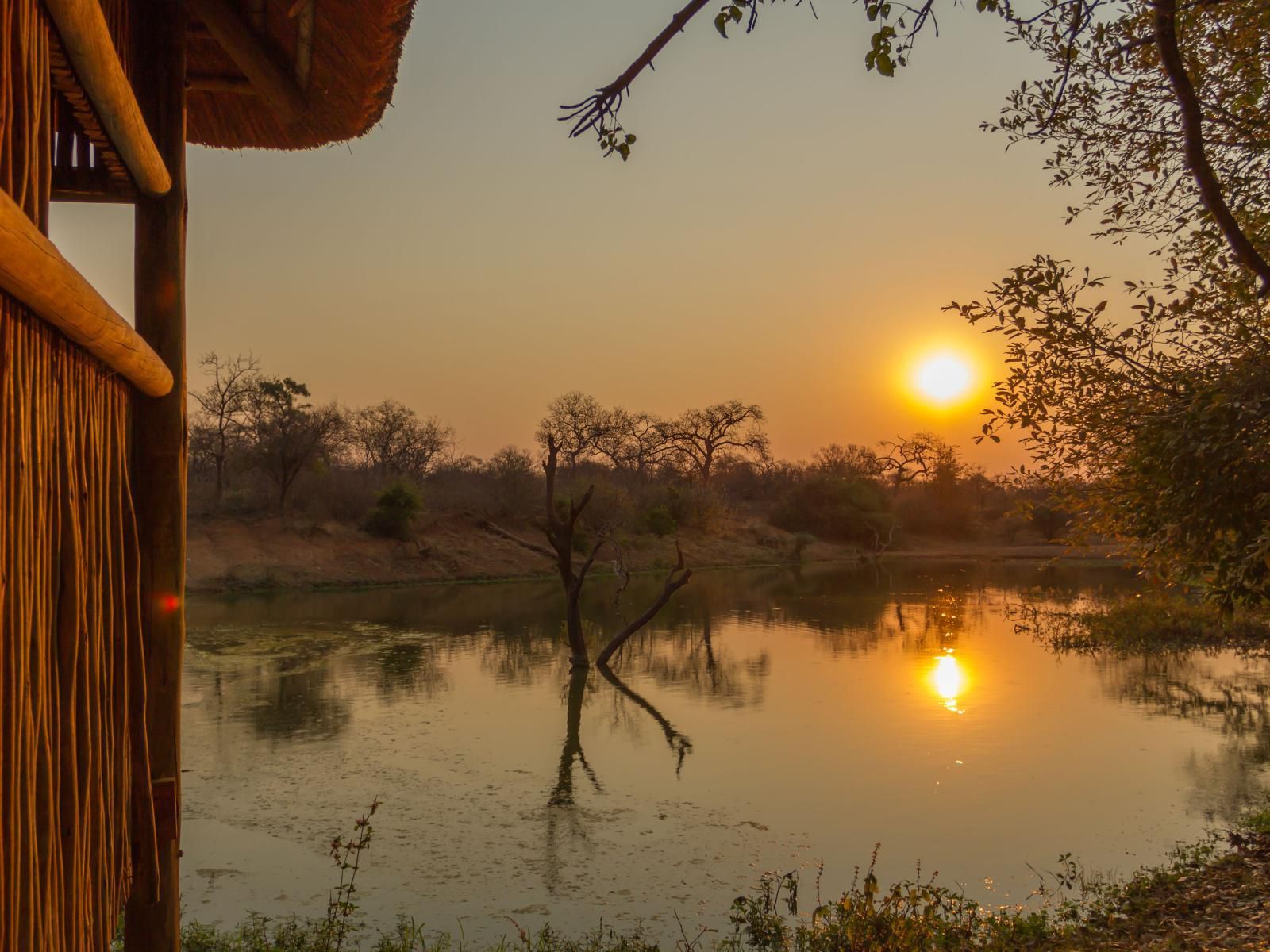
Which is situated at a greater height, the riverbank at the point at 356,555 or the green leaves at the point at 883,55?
the green leaves at the point at 883,55

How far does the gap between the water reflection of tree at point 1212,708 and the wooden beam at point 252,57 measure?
904 centimetres

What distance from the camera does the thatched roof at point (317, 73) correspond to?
323cm

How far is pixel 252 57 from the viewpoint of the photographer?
327 centimetres

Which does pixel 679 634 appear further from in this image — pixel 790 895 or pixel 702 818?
pixel 790 895

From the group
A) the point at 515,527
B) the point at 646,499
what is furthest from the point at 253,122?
the point at 646,499

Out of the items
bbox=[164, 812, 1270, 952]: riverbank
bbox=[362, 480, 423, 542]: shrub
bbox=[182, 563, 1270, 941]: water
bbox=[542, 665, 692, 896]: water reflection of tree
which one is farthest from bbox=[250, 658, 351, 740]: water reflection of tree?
bbox=[362, 480, 423, 542]: shrub

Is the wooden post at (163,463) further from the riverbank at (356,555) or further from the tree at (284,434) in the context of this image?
the tree at (284,434)

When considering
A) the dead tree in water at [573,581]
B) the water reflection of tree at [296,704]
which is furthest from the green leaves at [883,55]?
the dead tree in water at [573,581]

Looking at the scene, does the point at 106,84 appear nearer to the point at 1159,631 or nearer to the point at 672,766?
the point at 672,766

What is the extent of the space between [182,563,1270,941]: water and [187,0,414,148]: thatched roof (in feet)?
16.1

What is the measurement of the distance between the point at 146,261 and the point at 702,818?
7375 mm

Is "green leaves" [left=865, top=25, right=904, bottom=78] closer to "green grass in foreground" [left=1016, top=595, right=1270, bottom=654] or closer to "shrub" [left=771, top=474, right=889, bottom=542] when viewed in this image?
"green grass in foreground" [left=1016, top=595, right=1270, bottom=654]

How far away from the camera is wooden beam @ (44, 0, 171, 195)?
1.97 meters

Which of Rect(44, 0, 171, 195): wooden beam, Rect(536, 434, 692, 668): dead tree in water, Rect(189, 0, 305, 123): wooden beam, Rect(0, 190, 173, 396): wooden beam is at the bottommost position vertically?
Rect(536, 434, 692, 668): dead tree in water
